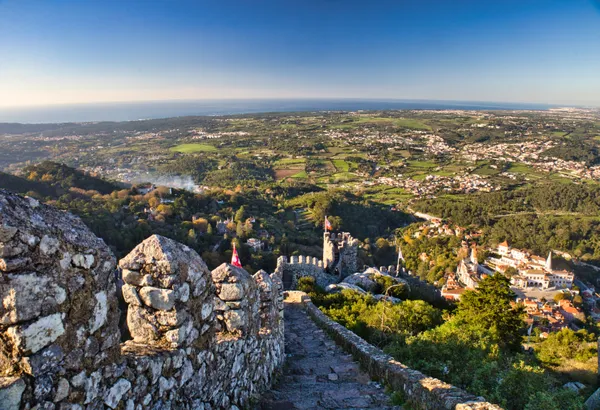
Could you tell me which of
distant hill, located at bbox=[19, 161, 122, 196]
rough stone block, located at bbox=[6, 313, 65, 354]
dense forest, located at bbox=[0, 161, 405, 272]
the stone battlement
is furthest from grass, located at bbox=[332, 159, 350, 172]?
rough stone block, located at bbox=[6, 313, 65, 354]

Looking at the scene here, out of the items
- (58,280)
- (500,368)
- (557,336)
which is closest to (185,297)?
(58,280)

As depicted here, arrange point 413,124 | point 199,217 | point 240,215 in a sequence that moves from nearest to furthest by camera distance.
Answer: point 199,217 < point 240,215 < point 413,124

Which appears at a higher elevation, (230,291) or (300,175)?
(230,291)

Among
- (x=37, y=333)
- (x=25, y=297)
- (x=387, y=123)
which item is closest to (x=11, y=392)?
(x=37, y=333)

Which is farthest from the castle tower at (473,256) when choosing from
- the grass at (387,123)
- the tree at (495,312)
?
the grass at (387,123)

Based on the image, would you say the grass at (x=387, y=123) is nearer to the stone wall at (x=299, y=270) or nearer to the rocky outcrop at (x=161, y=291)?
the stone wall at (x=299, y=270)

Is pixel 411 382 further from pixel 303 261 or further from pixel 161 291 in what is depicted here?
pixel 303 261
